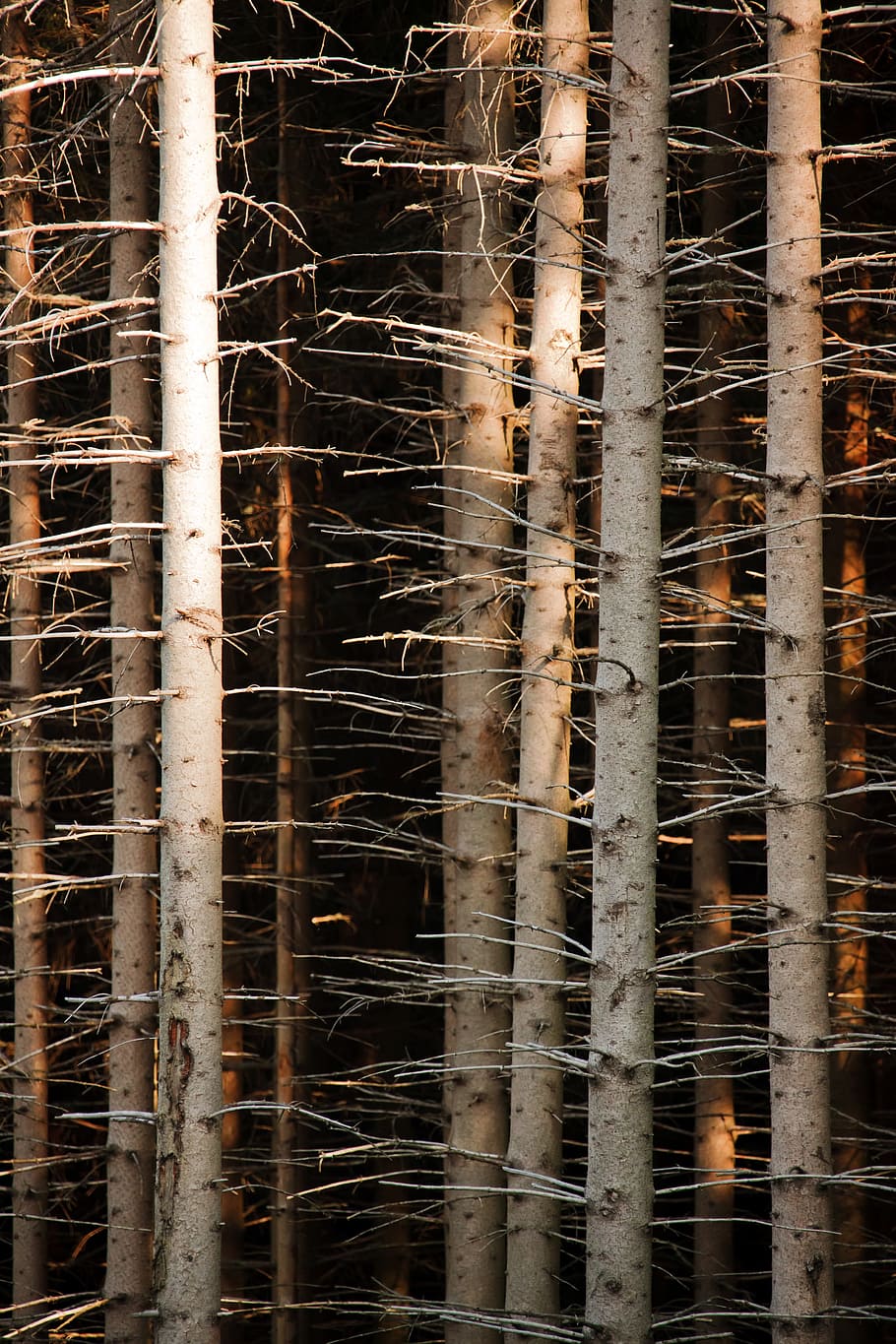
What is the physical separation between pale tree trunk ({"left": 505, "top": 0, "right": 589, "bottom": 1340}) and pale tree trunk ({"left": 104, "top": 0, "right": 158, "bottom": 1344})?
2698mm

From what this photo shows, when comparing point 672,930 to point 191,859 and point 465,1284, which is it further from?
point 191,859

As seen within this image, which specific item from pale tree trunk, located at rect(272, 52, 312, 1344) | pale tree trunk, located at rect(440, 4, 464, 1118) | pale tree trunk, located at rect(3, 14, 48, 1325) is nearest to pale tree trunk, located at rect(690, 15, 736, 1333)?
pale tree trunk, located at rect(440, 4, 464, 1118)

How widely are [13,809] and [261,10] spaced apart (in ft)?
25.1

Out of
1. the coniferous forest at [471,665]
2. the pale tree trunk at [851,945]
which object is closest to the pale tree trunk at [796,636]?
the coniferous forest at [471,665]

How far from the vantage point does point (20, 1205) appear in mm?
9789

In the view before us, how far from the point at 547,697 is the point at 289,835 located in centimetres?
504

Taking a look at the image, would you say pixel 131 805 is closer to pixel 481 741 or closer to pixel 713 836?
pixel 481 741

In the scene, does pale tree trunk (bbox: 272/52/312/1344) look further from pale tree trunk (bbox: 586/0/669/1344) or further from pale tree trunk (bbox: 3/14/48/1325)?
pale tree trunk (bbox: 586/0/669/1344)

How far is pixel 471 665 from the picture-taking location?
27.6 feet

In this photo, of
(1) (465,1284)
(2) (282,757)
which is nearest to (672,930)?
(2) (282,757)

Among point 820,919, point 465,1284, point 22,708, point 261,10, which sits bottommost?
point 465,1284

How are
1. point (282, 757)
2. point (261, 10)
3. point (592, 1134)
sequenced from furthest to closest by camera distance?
point (261, 10)
point (282, 757)
point (592, 1134)

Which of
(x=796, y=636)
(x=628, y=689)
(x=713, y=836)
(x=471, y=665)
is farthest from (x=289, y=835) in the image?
(x=628, y=689)

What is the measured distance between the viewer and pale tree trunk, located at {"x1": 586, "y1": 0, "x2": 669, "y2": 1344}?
554cm
